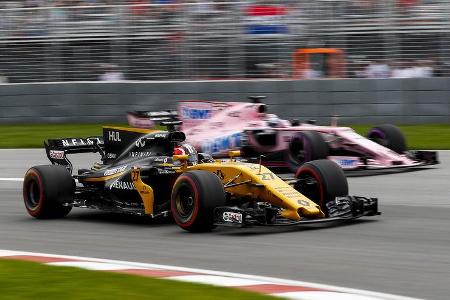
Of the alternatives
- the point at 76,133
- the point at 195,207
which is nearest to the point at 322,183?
the point at 195,207

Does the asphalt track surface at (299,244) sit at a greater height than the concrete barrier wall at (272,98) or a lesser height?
lesser

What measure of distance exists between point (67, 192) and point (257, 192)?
87.7 inches

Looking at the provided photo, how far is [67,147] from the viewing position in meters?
11.1

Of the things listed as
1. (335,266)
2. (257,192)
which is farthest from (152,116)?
(335,266)

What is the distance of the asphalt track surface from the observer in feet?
22.7

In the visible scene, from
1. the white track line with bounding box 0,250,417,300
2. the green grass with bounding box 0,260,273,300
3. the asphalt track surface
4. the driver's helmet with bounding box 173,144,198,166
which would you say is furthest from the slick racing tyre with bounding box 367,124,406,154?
the green grass with bounding box 0,260,273,300

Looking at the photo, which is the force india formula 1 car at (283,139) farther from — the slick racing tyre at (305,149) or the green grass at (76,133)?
the green grass at (76,133)

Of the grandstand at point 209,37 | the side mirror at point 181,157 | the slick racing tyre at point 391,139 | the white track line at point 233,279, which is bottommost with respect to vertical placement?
the white track line at point 233,279

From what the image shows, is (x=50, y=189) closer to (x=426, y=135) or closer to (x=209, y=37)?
(x=426, y=135)

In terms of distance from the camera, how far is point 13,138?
19625 mm

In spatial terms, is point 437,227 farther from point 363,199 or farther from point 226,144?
point 226,144

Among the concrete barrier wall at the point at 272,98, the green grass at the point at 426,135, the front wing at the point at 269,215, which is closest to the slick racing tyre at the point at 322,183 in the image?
the front wing at the point at 269,215

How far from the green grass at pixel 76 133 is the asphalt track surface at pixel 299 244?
18.3ft

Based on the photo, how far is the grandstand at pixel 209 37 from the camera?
63.1 feet
